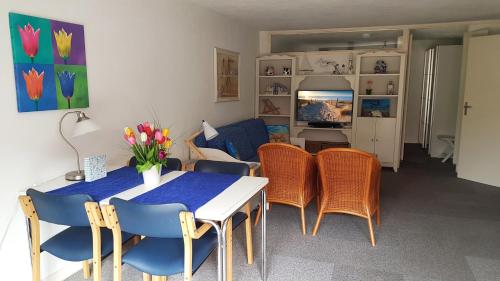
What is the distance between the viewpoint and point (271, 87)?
644 centimetres

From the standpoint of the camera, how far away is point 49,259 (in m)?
2.55

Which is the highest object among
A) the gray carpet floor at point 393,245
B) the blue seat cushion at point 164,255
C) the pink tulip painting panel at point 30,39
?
the pink tulip painting panel at point 30,39

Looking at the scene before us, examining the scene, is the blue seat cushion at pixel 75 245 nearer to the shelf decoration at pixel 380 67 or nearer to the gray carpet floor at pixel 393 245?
the gray carpet floor at pixel 393 245

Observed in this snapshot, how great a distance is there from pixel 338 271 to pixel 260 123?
11.2 ft

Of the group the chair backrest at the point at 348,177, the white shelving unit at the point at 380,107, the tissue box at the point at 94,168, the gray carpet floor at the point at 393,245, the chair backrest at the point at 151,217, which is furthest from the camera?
the white shelving unit at the point at 380,107

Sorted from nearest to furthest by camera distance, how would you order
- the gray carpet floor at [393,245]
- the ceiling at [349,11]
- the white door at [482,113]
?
the gray carpet floor at [393,245] < the ceiling at [349,11] < the white door at [482,113]

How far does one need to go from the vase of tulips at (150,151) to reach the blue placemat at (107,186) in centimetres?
13

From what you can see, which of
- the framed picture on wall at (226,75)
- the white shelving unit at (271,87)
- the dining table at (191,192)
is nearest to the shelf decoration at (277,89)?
the white shelving unit at (271,87)

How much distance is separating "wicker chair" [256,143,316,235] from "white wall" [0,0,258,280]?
1080mm

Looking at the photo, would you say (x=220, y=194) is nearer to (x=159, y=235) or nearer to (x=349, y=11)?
(x=159, y=235)

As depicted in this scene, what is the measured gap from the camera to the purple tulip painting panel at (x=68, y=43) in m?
2.43

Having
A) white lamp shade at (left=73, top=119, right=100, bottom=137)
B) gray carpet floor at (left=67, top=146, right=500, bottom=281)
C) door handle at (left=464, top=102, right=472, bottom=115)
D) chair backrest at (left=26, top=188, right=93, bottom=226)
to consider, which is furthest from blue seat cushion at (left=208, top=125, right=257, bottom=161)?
door handle at (left=464, top=102, right=472, bottom=115)

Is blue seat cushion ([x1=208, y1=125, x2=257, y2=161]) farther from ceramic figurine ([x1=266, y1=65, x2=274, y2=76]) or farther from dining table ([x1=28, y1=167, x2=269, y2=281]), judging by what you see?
ceramic figurine ([x1=266, y1=65, x2=274, y2=76])

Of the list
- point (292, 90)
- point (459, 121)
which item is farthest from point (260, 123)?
point (459, 121)
